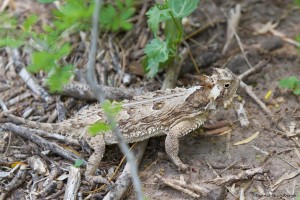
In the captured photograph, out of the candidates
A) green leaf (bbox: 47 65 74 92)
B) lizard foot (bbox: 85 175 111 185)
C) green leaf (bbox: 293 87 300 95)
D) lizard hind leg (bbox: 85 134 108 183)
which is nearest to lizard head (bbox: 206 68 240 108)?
green leaf (bbox: 293 87 300 95)

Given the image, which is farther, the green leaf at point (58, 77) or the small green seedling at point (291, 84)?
the small green seedling at point (291, 84)

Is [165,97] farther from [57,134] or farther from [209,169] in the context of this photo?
[57,134]

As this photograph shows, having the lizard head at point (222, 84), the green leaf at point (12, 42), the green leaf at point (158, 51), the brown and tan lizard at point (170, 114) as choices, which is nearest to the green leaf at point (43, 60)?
the green leaf at point (12, 42)

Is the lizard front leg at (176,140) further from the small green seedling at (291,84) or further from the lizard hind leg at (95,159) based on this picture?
the small green seedling at (291,84)

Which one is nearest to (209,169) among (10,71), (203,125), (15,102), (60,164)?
(203,125)

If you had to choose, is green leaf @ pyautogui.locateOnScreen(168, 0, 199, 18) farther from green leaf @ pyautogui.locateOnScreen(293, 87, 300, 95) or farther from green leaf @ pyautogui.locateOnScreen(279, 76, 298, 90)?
green leaf @ pyautogui.locateOnScreen(293, 87, 300, 95)

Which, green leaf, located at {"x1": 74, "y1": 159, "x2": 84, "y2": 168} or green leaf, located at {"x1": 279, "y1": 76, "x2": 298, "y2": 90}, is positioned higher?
green leaf, located at {"x1": 74, "y1": 159, "x2": 84, "y2": 168}
